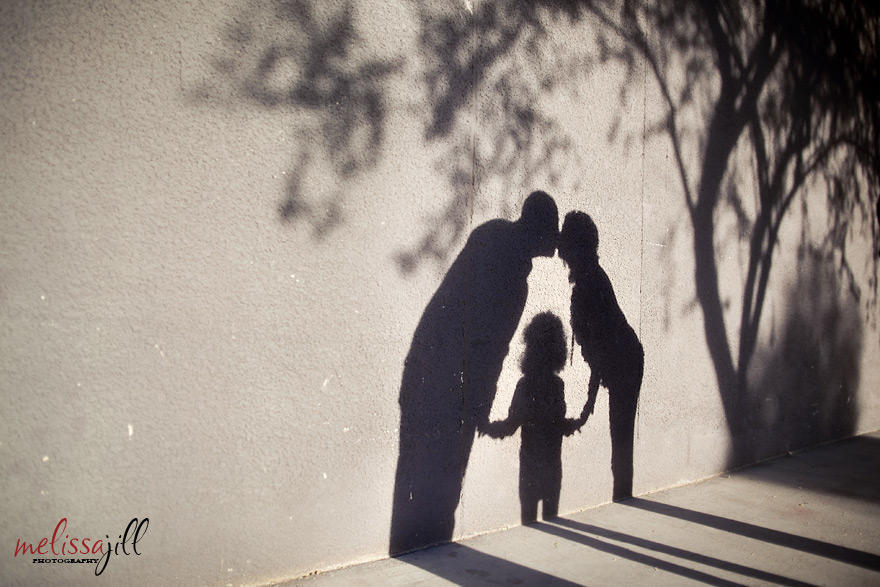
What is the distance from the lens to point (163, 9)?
→ 2846 millimetres

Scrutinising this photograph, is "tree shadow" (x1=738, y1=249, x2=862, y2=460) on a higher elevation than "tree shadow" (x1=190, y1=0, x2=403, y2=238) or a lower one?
lower

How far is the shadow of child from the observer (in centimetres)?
417

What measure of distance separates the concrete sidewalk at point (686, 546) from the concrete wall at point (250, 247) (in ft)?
0.82

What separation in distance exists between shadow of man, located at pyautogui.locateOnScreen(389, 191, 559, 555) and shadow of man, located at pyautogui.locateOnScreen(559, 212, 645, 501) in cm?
52

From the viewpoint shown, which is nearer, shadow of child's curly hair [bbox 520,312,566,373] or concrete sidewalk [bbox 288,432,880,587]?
concrete sidewalk [bbox 288,432,880,587]

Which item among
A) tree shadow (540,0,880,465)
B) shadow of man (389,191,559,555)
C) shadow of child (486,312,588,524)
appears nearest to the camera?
shadow of man (389,191,559,555)

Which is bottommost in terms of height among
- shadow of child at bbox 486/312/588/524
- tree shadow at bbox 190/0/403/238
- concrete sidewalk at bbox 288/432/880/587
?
concrete sidewalk at bbox 288/432/880/587

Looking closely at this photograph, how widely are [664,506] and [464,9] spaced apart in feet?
12.9

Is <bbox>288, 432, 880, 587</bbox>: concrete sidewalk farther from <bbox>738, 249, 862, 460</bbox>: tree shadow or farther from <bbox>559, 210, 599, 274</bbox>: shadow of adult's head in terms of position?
<bbox>559, 210, 599, 274</bbox>: shadow of adult's head

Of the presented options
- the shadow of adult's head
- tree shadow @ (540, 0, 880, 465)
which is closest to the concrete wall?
the shadow of adult's head

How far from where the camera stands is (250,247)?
3.09m

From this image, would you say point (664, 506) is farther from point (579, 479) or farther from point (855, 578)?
point (855, 578)

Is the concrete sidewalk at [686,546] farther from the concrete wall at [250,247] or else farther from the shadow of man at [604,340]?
the shadow of man at [604,340]

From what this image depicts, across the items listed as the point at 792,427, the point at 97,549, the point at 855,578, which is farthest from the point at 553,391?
the point at 792,427
